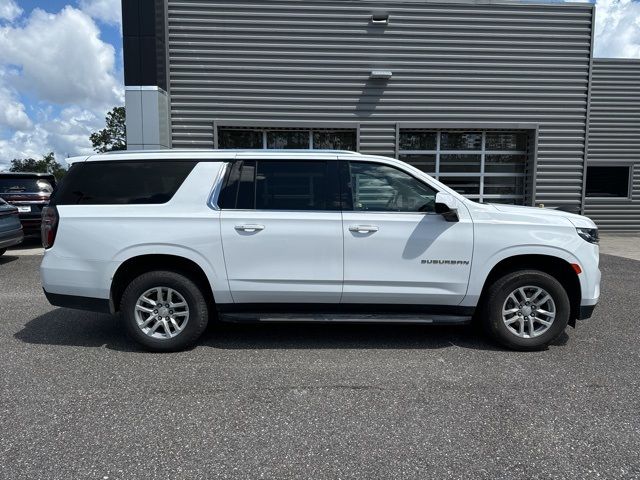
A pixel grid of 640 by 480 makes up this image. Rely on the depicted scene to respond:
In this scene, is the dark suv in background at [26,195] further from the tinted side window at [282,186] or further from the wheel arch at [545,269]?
the wheel arch at [545,269]

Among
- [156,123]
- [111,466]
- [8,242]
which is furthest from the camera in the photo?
[156,123]

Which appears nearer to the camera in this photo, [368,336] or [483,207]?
[483,207]

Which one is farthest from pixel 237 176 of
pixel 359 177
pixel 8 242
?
pixel 8 242

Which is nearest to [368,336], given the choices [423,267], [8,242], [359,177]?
[423,267]

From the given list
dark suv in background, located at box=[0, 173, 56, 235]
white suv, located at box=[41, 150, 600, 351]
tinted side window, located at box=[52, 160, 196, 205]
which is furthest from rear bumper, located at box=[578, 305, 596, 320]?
dark suv in background, located at box=[0, 173, 56, 235]

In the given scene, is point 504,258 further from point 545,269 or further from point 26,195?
point 26,195

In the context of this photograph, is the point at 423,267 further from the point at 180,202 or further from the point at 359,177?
the point at 180,202

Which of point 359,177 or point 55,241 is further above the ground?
point 359,177

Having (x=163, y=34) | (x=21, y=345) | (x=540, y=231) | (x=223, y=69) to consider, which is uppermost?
(x=163, y=34)

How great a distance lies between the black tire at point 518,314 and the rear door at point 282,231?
57.4 inches

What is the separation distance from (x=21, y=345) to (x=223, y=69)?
326 inches

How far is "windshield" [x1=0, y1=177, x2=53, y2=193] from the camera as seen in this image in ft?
35.9

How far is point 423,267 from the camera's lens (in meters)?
4.41

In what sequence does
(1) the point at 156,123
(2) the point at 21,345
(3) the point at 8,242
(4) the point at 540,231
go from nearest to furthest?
(4) the point at 540,231 < (2) the point at 21,345 < (3) the point at 8,242 < (1) the point at 156,123
